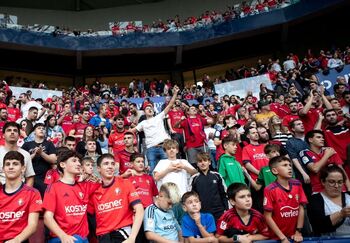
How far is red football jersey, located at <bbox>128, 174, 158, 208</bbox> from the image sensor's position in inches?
178

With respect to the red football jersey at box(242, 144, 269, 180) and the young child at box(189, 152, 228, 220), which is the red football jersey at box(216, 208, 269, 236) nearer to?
the young child at box(189, 152, 228, 220)

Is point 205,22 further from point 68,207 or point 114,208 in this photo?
point 68,207

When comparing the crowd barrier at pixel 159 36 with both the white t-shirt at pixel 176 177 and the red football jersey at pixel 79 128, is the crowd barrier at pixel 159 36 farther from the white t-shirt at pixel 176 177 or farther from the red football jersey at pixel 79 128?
the white t-shirt at pixel 176 177

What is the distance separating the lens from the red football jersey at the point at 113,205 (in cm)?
348

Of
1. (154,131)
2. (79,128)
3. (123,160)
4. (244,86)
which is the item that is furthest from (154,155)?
(244,86)

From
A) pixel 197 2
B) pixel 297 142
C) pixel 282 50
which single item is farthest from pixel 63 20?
pixel 297 142

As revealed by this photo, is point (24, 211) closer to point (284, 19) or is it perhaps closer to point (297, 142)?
point (297, 142)

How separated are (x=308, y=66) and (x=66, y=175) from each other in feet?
38.2

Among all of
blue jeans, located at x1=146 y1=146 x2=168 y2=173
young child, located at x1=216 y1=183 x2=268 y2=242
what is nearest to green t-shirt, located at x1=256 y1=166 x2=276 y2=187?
young child, located at x1=216 y1=183 x2=268 y2=242

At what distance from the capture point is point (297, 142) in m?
4.91

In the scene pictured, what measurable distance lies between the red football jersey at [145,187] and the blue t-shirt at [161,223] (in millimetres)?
638

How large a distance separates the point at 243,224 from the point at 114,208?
1.21 m

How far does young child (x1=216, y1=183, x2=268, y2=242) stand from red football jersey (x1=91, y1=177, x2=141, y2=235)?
846 mm

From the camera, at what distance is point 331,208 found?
3.45 m
